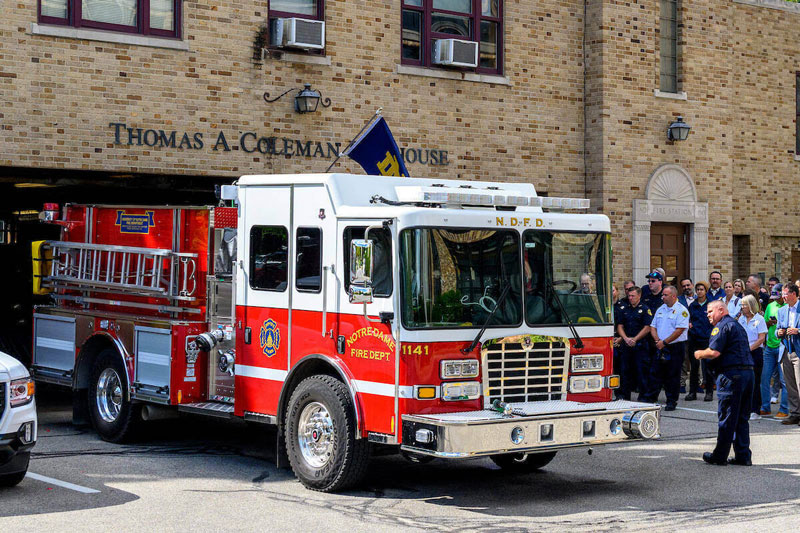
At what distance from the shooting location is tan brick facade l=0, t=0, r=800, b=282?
14.0 metres

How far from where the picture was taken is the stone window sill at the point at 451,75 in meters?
16.6

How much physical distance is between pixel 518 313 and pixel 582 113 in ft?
33.2

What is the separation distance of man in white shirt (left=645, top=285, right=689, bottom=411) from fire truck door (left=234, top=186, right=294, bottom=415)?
21.4 feet

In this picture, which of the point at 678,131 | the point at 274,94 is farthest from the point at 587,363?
the point at 678,131

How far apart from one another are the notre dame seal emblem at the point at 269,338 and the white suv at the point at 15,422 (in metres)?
2.02

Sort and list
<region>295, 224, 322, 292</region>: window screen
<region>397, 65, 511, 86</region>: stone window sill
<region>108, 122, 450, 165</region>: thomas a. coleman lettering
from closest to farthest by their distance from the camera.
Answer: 1. <region>295, 224, 322, 292</region>: window screen
2. <region>108, 122, 450, 165</region>: thomas a. coleman lettering
3. <region>397, 65, 511, 86</region>: stone window sill

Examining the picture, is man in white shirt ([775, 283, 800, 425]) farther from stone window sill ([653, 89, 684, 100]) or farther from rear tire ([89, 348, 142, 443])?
rear tire ([89, 348, 142, 443])

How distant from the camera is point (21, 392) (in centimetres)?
877

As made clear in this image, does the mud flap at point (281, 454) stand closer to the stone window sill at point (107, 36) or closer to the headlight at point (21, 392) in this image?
the headlight at point (21, 392)

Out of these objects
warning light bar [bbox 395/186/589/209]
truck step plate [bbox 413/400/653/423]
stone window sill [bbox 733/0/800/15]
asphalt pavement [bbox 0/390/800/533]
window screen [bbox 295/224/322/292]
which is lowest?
asphalt pavement [bbox 0/390/800/533]

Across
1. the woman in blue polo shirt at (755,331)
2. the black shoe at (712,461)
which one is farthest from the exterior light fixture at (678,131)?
the black shoe at (712,461)

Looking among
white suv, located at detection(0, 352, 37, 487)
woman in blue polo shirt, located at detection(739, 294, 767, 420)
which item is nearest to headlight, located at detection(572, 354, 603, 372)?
white suv, located at detection(0, 352, 37, 487)

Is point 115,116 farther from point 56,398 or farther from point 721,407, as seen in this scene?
Result: point 721,407

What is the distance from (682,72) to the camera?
62.7ft
